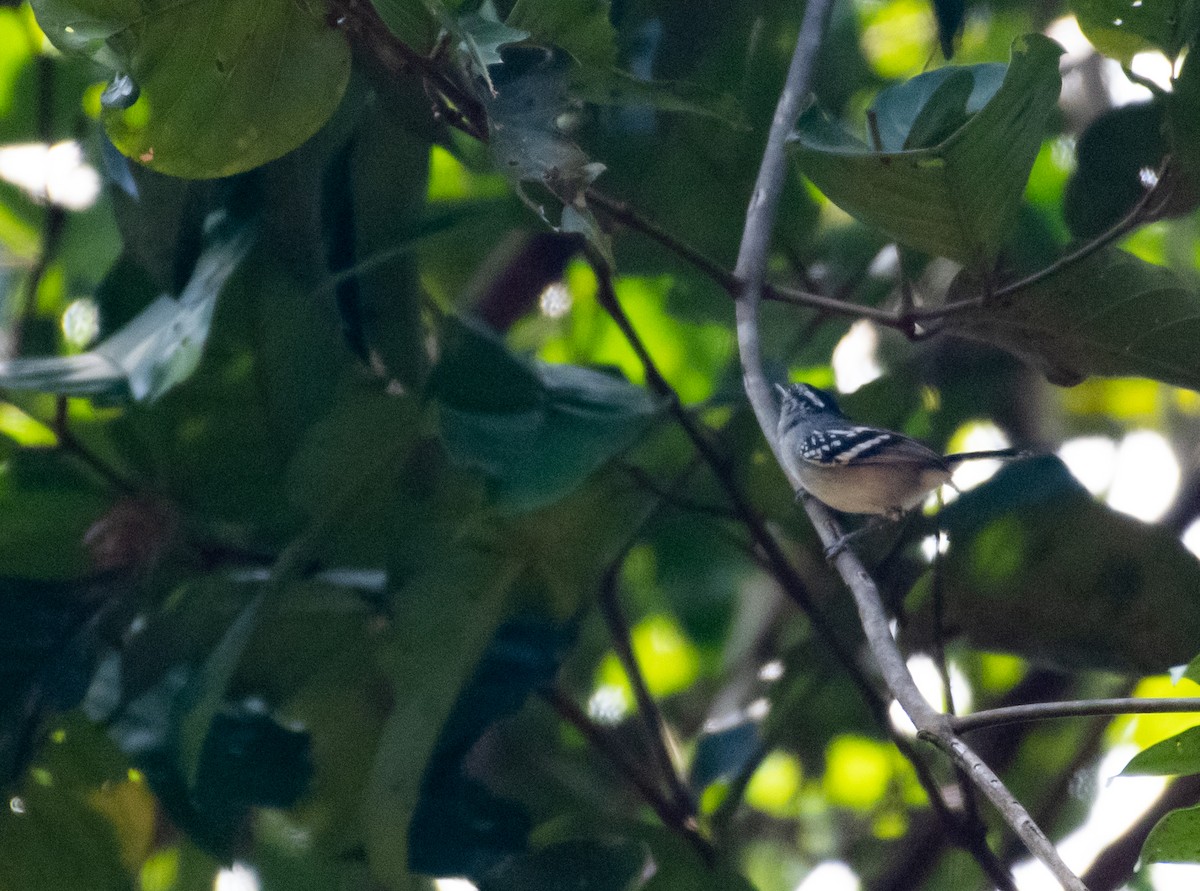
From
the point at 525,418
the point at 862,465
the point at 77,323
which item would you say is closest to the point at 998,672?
the point at 862,465

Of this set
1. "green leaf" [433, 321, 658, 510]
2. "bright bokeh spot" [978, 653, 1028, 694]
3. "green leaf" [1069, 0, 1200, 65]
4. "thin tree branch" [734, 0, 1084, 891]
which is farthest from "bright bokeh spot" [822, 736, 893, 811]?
"green leaf" [1069, 0, 1200, 65]

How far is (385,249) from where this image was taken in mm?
2033

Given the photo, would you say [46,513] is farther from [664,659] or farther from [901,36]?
[901,36]

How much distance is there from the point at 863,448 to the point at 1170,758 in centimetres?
140

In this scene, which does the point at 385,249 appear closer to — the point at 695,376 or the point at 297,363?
the point at 297,363

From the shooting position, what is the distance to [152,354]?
1.87 meters

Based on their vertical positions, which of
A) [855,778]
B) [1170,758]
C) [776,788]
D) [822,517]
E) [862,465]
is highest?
[1170,758]

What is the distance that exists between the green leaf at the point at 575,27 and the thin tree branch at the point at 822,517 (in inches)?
10.9

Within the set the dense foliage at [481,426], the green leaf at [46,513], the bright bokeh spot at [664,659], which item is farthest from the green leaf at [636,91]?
the bright bokeh spot at [664,659]

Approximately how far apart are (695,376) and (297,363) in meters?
1.17

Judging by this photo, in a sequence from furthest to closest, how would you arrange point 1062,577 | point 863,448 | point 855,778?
point 855,778
point 863,448
point 1062,577

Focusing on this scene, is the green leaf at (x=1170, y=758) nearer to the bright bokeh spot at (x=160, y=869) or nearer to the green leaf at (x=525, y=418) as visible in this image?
the green leaf at (x=525, y=418)

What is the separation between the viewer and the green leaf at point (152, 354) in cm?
181

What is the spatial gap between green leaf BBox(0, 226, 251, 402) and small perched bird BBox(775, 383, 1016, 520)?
1.16 meters
